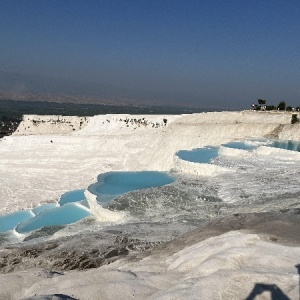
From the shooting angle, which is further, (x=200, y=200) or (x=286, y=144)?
(x=286, y=144)

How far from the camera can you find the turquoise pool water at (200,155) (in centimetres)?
1942

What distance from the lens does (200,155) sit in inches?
822

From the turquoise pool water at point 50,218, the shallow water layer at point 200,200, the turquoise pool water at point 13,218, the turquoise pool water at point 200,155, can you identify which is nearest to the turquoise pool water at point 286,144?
the turquoise pool water at point 200,155

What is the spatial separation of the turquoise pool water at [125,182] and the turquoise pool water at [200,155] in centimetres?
191

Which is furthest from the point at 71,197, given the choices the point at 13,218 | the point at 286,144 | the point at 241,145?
the point at 286,144

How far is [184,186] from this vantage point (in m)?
14.7

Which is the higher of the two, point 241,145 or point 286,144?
point 286,144

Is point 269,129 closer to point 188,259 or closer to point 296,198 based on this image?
point 296,198

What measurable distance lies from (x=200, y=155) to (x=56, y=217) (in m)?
9.06

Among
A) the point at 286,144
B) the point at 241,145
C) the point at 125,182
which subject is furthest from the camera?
the point at 286,144

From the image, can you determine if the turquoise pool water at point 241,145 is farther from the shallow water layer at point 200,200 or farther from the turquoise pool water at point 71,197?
the turquoise pool water at point 71,197

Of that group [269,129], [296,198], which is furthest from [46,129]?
[296,198]

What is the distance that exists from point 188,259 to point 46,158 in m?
25.8

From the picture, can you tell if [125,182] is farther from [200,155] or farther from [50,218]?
[200,155]
